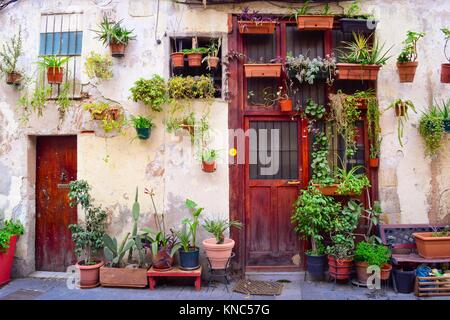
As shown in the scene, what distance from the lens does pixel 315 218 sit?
5.84m

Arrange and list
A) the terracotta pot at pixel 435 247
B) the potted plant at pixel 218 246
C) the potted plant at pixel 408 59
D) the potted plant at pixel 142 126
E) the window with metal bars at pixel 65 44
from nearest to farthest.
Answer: the terracotta pot at pixel 435 247
the potted plant at pixel 218 246
the potted plant at pixel 408 59
the potted plant at pixel 142 126
the window with metal bars at pixel 65 44

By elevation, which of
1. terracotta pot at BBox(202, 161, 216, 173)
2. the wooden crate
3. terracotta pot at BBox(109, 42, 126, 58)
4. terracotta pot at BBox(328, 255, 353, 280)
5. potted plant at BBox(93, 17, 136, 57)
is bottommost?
the wooden crate

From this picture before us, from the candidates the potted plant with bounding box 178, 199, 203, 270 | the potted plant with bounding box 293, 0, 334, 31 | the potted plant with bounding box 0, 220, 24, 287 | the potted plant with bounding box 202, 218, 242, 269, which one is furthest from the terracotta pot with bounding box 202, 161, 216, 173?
the potted plant with bounding box 0, 220, 24, 287

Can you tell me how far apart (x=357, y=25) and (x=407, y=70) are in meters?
0.98

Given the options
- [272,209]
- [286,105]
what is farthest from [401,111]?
[272,209]

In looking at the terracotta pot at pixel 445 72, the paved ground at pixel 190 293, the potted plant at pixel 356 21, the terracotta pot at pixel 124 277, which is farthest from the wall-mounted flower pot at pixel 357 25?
the terracotta pot at pixel 124 277

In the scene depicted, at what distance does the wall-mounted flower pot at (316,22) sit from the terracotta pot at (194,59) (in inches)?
62.2

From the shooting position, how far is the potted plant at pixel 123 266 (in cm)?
582

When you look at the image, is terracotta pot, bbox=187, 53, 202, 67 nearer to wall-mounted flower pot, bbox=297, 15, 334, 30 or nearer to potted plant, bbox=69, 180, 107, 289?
wall-mounted flower pot, bbox=297, 15, 334, 30

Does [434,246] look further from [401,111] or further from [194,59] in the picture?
[194,59]

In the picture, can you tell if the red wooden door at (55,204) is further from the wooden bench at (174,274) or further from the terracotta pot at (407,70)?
the terracotta pot at (407,70)

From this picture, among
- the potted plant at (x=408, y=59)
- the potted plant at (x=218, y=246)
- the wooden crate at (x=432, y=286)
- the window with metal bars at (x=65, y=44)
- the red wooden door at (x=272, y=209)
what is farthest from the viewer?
A: the window with metal bars at (x=65, y=44)

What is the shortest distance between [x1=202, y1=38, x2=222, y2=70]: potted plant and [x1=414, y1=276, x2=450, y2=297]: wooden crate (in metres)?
4.09

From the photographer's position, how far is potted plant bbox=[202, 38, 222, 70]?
20.3 ft
